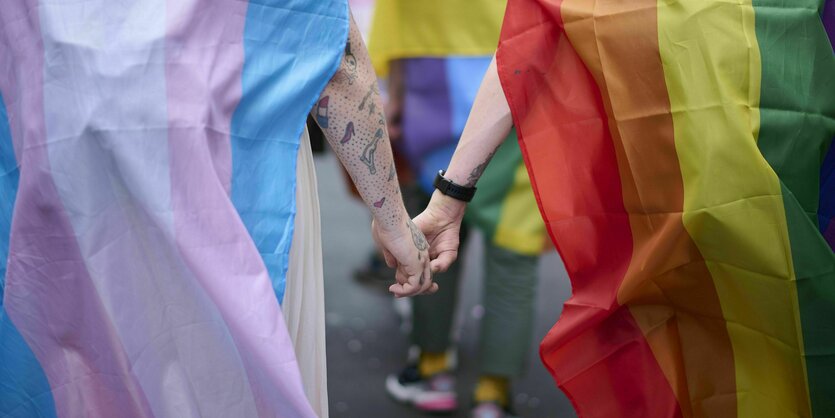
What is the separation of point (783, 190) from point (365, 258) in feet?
11.5

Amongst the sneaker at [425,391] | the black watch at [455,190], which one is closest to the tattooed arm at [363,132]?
the black watch at [455,190]

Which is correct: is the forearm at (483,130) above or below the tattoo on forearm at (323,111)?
below

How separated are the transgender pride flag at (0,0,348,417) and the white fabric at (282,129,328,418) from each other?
8cm

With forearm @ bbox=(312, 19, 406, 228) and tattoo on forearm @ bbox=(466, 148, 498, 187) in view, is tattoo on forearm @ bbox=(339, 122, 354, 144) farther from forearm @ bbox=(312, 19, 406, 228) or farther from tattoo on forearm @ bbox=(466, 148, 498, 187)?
tattoo on forearm @ bbox=(466, 148, 498, 187)

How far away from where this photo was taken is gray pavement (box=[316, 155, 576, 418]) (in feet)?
12.7

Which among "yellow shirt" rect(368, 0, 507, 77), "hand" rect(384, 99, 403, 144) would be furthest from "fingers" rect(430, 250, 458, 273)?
"hand" rect(384, 99, 403, 144)

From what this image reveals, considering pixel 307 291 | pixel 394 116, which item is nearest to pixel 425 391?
pixel 394 116

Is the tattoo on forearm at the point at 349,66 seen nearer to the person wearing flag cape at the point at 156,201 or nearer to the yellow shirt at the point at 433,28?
the person wearing flag cape at the point at 156,201

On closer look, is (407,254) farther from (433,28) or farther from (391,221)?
(433,28)

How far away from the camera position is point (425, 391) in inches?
152

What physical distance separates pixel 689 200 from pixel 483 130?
528 millimetres

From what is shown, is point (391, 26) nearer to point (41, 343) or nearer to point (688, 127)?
point (688, 127)

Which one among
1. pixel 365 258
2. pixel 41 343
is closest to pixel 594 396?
pixel 41 343

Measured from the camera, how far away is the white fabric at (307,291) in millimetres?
2064
